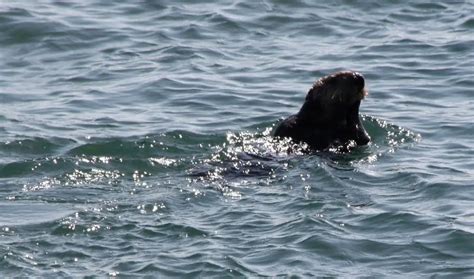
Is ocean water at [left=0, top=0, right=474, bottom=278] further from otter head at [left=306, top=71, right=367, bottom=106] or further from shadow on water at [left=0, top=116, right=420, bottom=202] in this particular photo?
otter head at [left=306, top=71, right=367, bottom=106]

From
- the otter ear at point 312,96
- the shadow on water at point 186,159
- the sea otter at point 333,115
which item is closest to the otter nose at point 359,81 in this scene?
the sea otter at point 333,115

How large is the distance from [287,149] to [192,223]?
2361mm

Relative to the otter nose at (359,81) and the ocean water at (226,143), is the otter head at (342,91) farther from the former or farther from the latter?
the ocean water at (226,143)

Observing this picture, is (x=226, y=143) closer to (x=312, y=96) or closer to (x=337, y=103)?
(x=312, y=96)

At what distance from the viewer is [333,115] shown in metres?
12.5

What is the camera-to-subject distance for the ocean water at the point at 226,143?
30.5 feet

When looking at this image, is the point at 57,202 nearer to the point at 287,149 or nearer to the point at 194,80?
the point at 287,149

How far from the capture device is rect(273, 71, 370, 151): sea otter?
1234 cm

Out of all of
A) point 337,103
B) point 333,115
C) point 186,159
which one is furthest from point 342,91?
point 186,159

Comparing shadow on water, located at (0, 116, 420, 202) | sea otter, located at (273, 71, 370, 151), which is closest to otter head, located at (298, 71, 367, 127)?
sea otter, located at (273, 71, 370, 151)

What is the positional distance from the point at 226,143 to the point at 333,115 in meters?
1.06

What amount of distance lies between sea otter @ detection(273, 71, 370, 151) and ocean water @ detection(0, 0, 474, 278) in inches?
10.3

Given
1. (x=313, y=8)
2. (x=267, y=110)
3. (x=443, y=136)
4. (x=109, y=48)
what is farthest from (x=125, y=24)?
(x=443, y=136)

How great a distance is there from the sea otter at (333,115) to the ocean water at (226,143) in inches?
10.3
